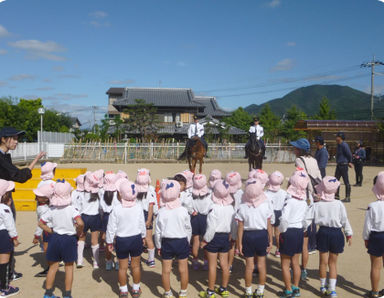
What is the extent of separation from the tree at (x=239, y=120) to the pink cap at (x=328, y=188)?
87.6 ft

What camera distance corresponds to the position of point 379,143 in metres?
20.6

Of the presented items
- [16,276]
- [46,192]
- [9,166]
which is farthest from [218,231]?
[16,276]

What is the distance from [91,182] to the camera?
4445 millimetres

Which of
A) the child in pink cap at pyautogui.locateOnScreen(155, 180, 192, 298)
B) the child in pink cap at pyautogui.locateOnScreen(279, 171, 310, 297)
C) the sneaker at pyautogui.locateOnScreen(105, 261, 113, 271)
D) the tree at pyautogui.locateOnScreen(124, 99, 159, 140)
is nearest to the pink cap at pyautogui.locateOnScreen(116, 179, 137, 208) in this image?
the child in pink cap at pyautogui.locateOnScreen(155, 180, 192, 298)

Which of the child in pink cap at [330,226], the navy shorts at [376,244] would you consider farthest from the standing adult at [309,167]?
the navy shorts at [376,244]

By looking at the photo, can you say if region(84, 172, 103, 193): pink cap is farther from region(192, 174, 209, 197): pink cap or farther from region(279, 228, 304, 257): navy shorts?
region(279, 228, 304, 257): navy shorts

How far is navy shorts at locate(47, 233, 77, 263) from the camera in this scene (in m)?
3.44

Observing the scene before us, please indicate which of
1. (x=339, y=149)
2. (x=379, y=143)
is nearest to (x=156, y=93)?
(x=379, y=143)

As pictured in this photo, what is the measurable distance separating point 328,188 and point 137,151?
60.6 ft

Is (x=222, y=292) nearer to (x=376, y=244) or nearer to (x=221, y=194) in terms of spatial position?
(x=221, y=194)

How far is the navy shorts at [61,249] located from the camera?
344cm

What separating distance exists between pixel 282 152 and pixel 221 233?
20054 mm

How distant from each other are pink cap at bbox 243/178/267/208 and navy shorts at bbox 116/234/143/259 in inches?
55.8

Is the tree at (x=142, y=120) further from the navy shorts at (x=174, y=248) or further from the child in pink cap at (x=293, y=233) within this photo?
the child in pink cap at (x=293, y=233)
